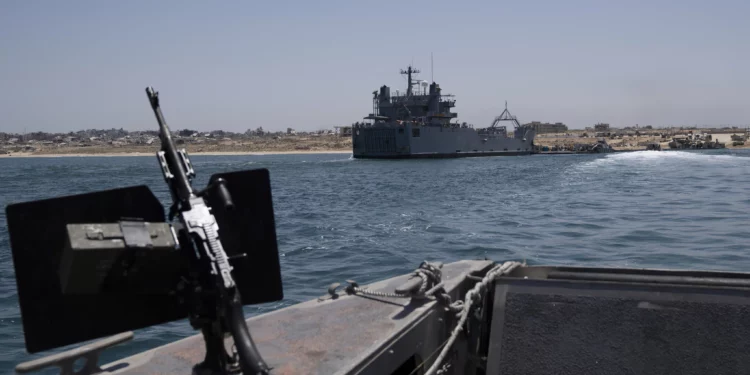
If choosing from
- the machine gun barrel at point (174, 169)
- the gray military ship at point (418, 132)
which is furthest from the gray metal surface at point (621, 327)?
the gray military ship at point (418, 132)

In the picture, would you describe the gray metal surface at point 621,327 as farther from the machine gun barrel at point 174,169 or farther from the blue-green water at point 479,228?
the blue-green water at point 479,228

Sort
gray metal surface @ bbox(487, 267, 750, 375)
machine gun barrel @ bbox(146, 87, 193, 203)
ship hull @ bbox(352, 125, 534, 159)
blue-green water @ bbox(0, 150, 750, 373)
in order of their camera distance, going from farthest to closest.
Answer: ship hull @ bbox(352, 125, 534, 159) < blue-green water @ bbox(0, 150, 750, 373) < gray metal surface @ bbox(487, 267, 750, 375) < machine gun barrel @ bbox(146, 87, 193, 203)

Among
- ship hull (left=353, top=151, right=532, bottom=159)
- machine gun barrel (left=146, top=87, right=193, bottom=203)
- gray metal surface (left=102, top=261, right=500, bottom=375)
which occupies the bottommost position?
ship hull (left=353, top=151, right=532, bottom=159)

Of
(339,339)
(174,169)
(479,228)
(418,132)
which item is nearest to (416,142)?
(418,132)

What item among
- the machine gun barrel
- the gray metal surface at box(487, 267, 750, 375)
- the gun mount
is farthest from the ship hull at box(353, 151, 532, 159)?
the gun mount

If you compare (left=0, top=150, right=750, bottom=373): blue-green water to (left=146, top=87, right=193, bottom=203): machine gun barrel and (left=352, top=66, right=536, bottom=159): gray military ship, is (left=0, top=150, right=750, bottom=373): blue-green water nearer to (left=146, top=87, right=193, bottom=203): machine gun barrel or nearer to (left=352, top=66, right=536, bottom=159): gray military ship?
(left=146, top=87, right=193, bottom=203): machine gun barrel

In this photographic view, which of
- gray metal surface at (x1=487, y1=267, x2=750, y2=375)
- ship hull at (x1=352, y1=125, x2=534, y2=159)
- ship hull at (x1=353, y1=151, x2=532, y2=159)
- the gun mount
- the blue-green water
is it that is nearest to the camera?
the gun mount

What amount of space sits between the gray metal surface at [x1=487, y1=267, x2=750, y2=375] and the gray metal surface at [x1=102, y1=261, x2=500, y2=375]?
51 cm

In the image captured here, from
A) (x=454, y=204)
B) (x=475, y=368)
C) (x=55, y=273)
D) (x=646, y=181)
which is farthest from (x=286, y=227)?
(x=646, y=181)

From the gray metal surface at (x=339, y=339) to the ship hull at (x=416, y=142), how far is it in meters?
72.3

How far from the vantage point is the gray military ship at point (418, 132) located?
77.9 metres

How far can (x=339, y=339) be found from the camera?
13.4 feet

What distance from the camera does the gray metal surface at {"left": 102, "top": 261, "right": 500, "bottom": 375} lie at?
12.0ft

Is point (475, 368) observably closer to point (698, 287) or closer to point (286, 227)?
point (698, 287)
